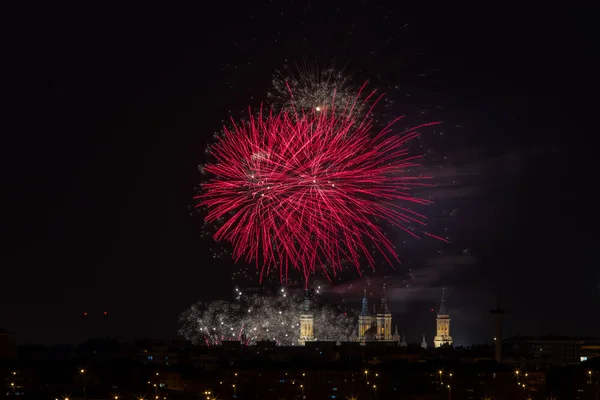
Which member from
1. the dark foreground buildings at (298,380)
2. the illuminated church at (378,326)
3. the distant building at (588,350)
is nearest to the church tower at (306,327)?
the illuminated church at (378,326)

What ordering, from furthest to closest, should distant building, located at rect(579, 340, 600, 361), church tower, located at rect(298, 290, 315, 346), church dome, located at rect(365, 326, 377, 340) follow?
1. church dome, located at rect(365, 326, 377, 340)
2. church tower, located at rect(298, 290, 315, 346)
3. distant building, located at rect(579, 340, 600, 361)

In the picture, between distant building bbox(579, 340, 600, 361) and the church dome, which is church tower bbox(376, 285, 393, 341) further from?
distant building bbox(579, 340, 600, 361)

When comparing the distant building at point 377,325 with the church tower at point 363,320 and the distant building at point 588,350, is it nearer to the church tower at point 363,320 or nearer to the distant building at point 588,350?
the church tower at point 363,320

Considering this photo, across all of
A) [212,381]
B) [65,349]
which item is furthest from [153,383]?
[65,349]

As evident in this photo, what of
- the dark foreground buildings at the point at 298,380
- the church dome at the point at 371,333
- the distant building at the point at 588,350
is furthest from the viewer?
the church dome at the point at 371,333

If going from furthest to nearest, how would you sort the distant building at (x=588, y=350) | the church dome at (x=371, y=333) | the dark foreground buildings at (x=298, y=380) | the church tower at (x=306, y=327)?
1. the church dome at (x=371, y=333)
2. the church tower at (x=306, y=327)
3. the distant building at (x=588, y=350)
4. the dark foreground buildings at (x=298, y=380)

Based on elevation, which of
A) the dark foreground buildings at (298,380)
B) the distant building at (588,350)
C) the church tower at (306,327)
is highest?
the church tower at (306,327)

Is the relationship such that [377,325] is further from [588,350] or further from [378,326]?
[588,350]

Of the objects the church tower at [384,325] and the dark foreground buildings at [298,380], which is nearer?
the dark foreground buildings at [298,380]

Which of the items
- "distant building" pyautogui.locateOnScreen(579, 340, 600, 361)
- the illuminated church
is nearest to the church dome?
the illuminated church

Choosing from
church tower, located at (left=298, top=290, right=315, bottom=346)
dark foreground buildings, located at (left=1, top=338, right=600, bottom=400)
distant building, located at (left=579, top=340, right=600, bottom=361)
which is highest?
church tower, located at (left=298, top=290, right=315, bottom=346)

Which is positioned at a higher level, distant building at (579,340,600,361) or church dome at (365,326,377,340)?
church dome at (365,326,377,340)
